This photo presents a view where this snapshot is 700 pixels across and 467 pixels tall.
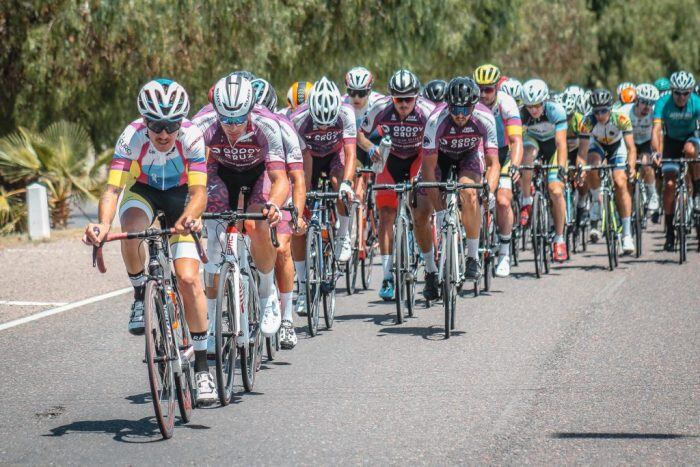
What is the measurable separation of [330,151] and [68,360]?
3.55m

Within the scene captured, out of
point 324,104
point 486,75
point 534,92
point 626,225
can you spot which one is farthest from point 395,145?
point 626,225

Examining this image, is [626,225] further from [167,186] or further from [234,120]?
[167,186]

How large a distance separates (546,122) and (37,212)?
7.75 metres

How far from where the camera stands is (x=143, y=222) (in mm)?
7301

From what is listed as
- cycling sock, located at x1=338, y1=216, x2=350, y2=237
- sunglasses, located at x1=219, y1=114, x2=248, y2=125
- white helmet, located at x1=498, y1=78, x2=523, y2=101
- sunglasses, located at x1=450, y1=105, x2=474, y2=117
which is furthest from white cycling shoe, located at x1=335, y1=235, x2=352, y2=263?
white helmet, located at x1=498, y1=78, x2=523, y2=101

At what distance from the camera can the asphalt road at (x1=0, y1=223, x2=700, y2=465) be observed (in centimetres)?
634

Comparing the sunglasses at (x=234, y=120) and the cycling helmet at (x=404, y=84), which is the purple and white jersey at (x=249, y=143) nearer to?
the sunglasses at (x=234, y=120)

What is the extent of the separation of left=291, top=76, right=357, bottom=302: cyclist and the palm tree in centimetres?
876

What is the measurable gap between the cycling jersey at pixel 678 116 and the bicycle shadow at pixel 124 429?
34.7ft

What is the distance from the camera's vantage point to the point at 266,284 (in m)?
8.37

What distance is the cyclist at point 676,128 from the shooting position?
15.6 meters

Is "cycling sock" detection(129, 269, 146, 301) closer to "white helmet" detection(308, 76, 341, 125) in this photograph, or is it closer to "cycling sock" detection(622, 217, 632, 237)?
"white helmet" detection(308, 76, 341, 125)

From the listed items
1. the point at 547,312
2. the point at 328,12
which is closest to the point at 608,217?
the point at 547,312

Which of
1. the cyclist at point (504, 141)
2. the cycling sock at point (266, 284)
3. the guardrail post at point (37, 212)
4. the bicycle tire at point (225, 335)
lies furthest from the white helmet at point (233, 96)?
the guardrail post at point (37, 212)
